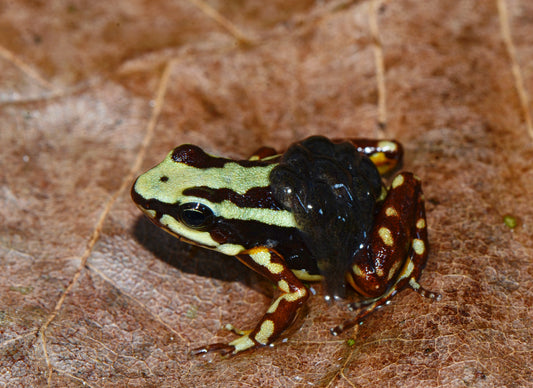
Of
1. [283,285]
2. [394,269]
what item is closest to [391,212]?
A: [394,269]

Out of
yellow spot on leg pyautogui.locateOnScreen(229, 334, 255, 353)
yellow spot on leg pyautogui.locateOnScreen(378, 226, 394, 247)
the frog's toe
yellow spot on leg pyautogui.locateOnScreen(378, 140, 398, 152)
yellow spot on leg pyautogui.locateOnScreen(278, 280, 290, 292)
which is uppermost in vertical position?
yellow spot on leg pyautogui.locateOnScreen(378, 140, 398, 152)

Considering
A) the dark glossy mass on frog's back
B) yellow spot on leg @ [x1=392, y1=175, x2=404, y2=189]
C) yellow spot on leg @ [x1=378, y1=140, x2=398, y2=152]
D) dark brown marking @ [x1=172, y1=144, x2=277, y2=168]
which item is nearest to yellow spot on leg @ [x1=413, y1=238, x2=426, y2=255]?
the dark glossy mass on frog's back

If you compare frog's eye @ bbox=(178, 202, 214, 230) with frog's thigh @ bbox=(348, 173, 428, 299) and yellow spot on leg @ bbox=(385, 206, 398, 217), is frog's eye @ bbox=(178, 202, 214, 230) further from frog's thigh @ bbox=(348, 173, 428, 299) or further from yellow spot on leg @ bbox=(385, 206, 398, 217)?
Answer: yellow spot on leg @ bbox=(385, 206, 398, 217)

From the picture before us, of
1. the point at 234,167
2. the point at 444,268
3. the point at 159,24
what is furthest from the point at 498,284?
the point at 159,24

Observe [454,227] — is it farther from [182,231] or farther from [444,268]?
[182,231]

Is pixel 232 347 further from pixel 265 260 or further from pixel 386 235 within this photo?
pixel 386 235

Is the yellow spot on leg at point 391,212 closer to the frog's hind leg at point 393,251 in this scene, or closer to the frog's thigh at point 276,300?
the frog's hind leg at point 393,251
